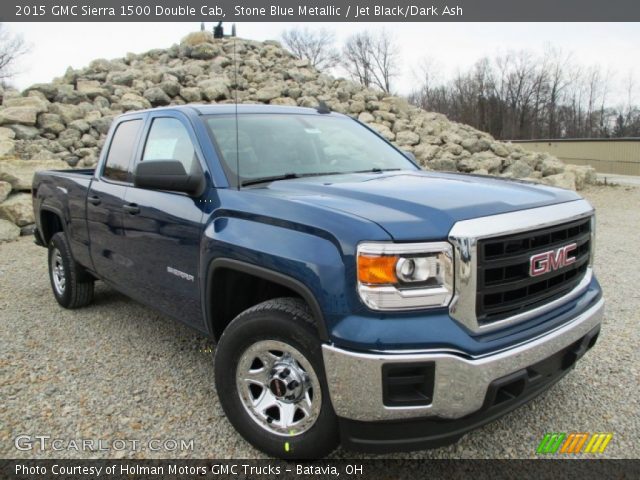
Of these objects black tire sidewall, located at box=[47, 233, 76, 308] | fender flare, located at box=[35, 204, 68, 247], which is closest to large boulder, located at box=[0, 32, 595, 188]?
fender flare, located at box=[35, 204, 68, 247]

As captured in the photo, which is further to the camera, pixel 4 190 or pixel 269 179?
pixel 4 190

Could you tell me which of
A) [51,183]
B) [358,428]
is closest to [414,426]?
[358,428]

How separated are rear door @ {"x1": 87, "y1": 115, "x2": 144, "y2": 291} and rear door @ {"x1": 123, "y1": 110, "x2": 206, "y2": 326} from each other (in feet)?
0.51

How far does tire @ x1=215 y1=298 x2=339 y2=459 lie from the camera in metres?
2.35

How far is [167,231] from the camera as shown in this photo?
10.7 ft

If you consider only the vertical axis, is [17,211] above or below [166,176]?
below

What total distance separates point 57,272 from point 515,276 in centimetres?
472

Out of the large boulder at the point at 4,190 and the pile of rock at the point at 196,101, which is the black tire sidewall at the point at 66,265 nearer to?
the pile of rock at the point at 196,101

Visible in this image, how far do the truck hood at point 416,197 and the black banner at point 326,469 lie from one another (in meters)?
1.27

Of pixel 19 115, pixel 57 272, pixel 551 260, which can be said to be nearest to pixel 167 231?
pixel 551 260

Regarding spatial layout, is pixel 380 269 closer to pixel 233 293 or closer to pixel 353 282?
pixel 353 282

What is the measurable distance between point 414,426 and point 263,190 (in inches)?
57.8
